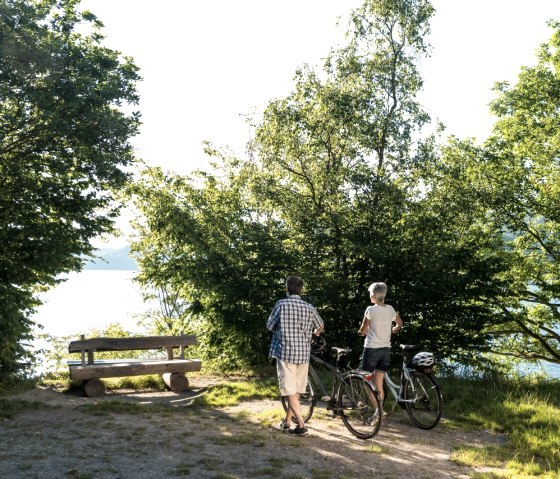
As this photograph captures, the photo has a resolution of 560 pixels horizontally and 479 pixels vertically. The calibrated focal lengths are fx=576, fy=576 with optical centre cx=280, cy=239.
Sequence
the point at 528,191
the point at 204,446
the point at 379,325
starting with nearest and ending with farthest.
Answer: the point at 204,446, the point at 379,325, the point at 528,191

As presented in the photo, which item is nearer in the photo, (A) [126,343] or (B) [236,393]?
(B) [236,393]

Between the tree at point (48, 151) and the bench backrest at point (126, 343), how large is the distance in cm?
146

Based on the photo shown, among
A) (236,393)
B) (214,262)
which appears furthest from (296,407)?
(214,262)

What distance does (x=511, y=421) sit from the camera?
796 cm

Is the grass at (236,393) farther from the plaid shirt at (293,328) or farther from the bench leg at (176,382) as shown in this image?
the plaid shirt at (293,328)

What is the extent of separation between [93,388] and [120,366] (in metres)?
0.60

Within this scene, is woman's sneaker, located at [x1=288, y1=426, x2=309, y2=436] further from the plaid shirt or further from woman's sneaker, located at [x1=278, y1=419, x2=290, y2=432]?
the plaid shirt

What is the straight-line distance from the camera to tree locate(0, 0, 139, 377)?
11484 millimetres

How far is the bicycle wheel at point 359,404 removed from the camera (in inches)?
283

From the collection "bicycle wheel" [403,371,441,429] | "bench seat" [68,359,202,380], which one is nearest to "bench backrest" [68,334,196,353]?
"bench seat" [68,359,202,380]

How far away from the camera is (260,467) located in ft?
19.1

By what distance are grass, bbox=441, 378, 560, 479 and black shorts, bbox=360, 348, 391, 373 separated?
138 cm

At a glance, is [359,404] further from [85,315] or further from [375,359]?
[85,315]

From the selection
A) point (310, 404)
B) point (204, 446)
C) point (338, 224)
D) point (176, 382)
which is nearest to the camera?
point (204, 446)
